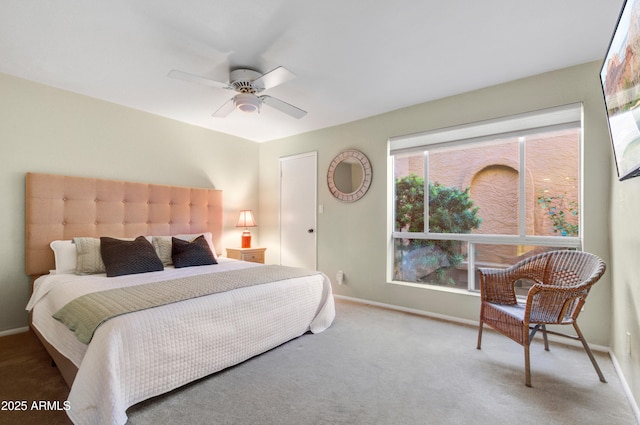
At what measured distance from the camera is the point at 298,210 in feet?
15.3

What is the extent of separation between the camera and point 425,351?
2484 millimetres

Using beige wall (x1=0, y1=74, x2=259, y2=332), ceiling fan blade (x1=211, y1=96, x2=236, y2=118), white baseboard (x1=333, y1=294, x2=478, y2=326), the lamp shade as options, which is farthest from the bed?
ceiling fan blade (x1=211, y1=96, x2=236, y2=118)

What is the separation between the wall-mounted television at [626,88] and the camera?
3.96ft

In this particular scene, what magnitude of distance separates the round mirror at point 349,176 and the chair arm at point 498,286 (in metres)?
1.80

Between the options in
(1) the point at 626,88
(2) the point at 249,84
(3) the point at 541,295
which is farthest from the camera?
(2) the point at 249,84

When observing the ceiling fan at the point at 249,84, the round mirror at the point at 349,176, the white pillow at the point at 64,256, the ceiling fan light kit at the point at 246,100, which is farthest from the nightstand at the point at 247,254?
the ceiling fan light kit at the point at 246,100

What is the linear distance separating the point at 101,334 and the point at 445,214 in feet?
10.7

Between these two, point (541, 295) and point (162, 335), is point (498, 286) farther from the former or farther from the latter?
point (162, 335)

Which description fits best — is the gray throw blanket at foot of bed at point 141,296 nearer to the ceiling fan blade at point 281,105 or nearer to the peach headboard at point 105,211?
the peach headboard at point 105,211

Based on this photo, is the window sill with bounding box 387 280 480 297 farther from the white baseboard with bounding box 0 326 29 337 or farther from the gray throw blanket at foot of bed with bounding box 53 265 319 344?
the white baseboard with bounding box 0 326 29 337

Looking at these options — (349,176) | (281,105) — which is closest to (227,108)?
(281,105)

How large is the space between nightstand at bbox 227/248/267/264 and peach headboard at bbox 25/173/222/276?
0.21 metres

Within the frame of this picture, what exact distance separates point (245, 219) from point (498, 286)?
340 centimetres

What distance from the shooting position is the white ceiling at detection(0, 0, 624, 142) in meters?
1.91
